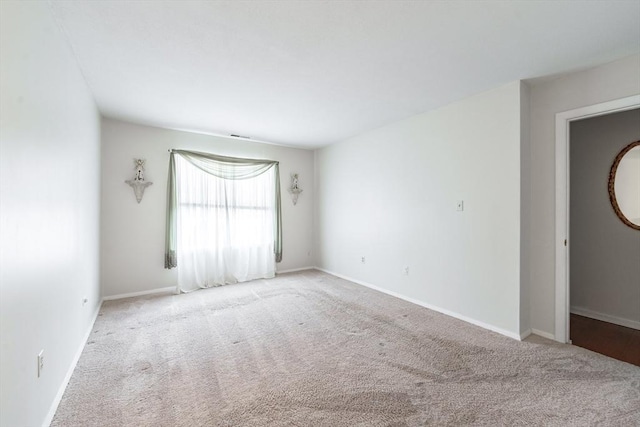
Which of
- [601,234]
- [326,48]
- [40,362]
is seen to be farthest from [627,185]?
[40,362]

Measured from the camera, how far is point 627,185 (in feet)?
10.0

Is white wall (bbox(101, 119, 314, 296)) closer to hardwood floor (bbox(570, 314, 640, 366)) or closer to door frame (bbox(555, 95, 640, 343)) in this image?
door frame (bbox(555, 95, 640, 343))

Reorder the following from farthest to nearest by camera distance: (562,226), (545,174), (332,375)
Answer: (545,174) < (562,226) < (332,375)

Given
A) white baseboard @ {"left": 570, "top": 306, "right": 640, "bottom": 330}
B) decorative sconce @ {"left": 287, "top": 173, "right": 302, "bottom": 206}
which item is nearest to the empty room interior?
white baseboard @ {"left": 570, "top": 306, "right": 640, "bottom": 330}

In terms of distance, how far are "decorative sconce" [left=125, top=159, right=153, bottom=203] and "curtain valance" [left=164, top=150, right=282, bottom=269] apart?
13.6 inches

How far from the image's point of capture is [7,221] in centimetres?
121

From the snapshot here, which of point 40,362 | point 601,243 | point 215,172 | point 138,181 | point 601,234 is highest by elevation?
point 215,172

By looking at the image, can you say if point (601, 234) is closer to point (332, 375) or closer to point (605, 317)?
point (605, 317)

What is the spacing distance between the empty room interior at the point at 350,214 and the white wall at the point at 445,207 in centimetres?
3

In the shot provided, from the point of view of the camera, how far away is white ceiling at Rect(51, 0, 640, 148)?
1.73 m

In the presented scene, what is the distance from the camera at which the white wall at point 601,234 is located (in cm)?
304

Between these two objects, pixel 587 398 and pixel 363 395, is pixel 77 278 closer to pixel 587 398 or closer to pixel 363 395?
pixel 363 395

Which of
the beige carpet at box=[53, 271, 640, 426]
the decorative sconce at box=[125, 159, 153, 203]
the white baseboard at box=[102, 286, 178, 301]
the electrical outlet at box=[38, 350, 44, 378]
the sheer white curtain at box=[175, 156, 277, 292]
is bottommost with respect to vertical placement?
the beige carpet at box=[53, 271, 640, 426]

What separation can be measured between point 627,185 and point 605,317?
5.09 ft
